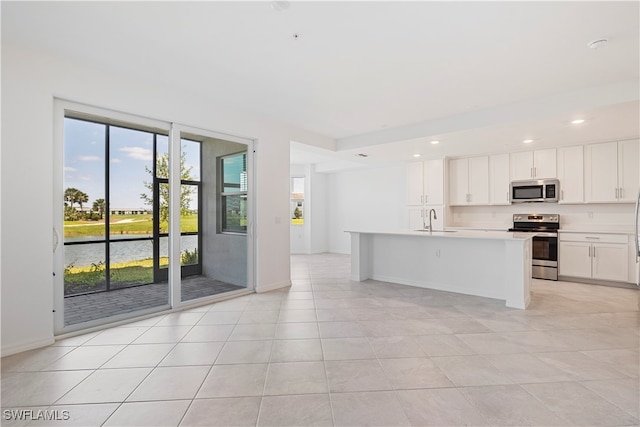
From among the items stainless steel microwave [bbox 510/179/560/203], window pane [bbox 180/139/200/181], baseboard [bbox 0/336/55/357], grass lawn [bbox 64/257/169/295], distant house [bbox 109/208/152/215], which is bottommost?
baseboard [bbox 0/336/55/357]

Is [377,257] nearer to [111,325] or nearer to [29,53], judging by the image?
[111,325]

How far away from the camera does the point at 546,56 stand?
9.59 feet

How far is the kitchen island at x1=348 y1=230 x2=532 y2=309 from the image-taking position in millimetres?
3988

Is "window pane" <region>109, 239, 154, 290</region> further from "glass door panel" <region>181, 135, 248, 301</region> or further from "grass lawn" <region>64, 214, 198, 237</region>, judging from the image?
"glass door panel" <region>181, 135, 248, 301</region>

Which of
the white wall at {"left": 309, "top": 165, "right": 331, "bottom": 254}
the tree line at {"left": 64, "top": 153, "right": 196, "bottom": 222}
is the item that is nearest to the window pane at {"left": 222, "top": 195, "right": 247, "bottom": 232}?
the tree line at {"left": 64, "top": 153, "right": 196, "bottom": 222}

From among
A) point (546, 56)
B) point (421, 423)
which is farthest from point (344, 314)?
point (546, 56)

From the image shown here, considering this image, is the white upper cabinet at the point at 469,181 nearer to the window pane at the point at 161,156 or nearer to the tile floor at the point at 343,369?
the tile floor at the point at 343,369

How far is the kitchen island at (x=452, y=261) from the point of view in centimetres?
399

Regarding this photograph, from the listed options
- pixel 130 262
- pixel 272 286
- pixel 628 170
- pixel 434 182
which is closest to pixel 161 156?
pixel 130 262

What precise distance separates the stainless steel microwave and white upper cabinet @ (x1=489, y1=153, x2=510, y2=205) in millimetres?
138

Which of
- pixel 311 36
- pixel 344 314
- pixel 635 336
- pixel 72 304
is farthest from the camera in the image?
pixel 72 304

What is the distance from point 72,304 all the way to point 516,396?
190 inches

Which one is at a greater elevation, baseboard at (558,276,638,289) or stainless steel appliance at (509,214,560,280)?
stainless steel appliance at (509,214,560,280)

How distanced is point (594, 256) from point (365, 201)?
5162 mm
